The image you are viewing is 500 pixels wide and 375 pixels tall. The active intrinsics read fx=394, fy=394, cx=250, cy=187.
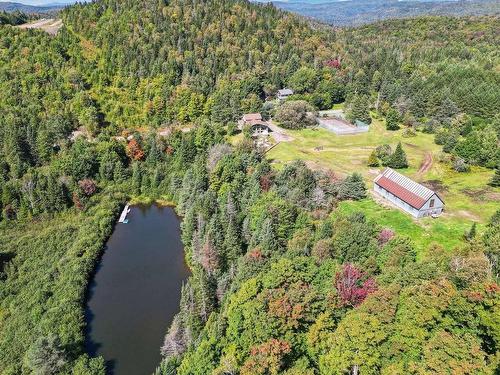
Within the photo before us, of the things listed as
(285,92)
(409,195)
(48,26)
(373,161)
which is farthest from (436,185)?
(48,26)

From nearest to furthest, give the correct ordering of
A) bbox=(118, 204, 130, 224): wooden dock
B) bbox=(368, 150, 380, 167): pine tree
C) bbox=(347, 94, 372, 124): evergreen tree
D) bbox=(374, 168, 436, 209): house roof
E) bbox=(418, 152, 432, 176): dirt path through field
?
bbox=(374, 168, 436, 209): house roof → bbox=(118, 204, 130, 224): wooden dock → bbox=(418, 152, 432, 176): dirt path through field → bbox=(368, 150, 380, 167): pine tree → bbox=(347, 94, 372, 124): evergreen tree

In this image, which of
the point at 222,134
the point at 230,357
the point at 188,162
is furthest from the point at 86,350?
the point at 222,134

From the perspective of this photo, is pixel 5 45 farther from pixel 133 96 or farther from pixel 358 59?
pixel 358 59

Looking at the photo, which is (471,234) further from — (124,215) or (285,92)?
(285,92)

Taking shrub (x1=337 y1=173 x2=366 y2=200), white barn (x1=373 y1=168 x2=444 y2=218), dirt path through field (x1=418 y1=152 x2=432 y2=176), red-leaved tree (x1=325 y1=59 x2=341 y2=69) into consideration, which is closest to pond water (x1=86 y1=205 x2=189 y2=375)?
shrub (x1=337 y1=173 x2=366 y2=200)

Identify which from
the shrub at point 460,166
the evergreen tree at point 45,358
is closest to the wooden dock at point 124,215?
the evergreen tree at point 45,358

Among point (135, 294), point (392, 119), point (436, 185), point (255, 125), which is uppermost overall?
point (436, 185)

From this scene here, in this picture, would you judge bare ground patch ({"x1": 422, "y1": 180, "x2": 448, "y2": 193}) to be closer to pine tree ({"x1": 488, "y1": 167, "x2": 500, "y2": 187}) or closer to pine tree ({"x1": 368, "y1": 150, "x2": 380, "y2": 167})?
pine tree ({"x1": 488, "y1": 167, "x2": 500, "y2": 187})
